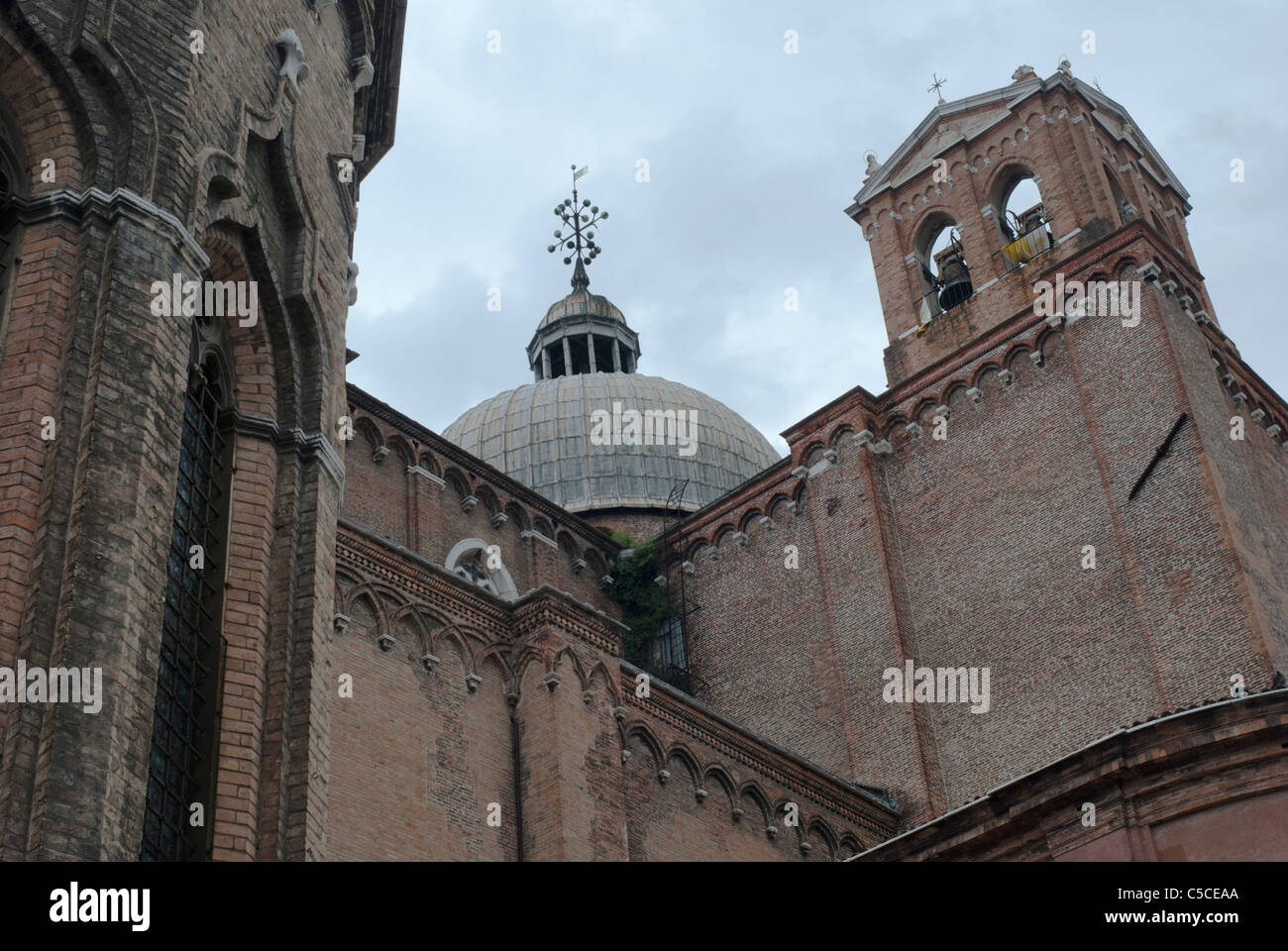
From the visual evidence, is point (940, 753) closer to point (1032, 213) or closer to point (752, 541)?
point (752, 541)

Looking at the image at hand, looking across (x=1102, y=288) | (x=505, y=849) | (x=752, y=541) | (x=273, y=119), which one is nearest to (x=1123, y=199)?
(x=1102, y=288)

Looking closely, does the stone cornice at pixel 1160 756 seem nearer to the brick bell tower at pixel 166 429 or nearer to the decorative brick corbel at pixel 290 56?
the brick bell tower at pixel 166 429

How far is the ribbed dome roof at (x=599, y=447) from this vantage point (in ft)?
122

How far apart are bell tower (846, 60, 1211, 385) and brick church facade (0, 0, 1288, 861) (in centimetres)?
10

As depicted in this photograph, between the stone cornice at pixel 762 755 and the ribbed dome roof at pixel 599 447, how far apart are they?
1167 centimetres

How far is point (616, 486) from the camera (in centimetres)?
3688

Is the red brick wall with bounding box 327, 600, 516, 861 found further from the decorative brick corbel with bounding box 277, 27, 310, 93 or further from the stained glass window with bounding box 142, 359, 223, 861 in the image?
the decorative brick corbel with bounding box 277, 27, 310, 93

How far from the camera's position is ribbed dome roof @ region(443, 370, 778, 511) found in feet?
122

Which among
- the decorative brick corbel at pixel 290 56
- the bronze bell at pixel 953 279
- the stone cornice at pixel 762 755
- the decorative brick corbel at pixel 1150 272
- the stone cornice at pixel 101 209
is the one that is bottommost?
the stone cornice at pixel 101 209

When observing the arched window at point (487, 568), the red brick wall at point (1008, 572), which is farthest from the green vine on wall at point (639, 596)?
the arched window at point (487, 568)

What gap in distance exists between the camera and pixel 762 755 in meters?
24.8

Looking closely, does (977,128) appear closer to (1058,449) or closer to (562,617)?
(1058,449)

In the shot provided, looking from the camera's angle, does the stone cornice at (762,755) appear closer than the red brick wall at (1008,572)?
Yes

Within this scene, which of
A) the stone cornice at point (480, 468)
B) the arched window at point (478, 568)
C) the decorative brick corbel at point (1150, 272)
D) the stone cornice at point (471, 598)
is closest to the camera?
the stone cornice at point (471, 598)
